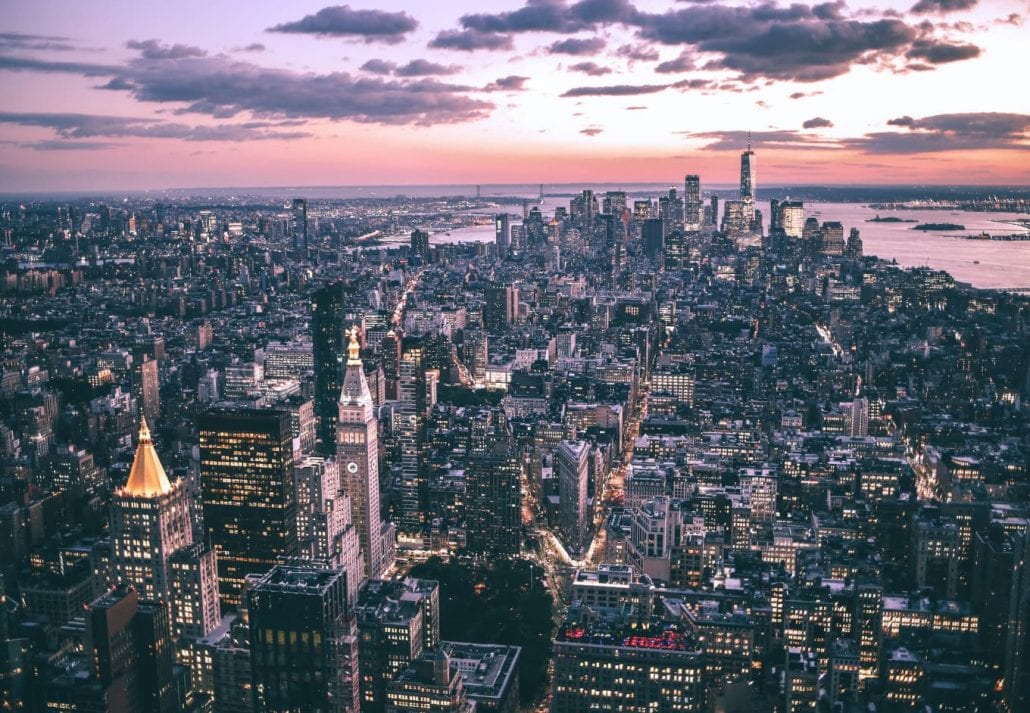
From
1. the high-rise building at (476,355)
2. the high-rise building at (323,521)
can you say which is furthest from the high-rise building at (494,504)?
the high-rise building at (476,355)

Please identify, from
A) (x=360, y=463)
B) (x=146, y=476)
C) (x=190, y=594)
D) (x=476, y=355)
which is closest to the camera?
(x=190, y=594)

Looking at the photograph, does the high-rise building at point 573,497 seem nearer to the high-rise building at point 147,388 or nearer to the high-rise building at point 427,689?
the high-rise building at point 427,689

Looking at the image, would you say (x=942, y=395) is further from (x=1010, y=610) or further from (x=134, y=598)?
(x=134, y=598)

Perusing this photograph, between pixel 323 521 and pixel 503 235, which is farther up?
pixel 503 235

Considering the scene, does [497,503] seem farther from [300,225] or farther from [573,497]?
[300,225]

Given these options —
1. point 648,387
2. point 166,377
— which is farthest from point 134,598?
point 648,387

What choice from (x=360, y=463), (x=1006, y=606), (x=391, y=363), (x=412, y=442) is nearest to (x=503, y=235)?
(x=391, y=363)
